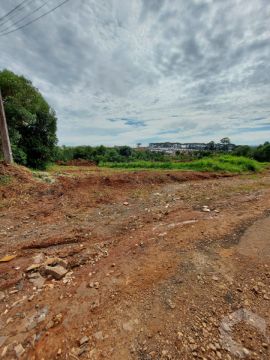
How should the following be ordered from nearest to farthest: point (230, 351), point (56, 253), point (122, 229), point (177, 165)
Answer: point (230, 351) → point (56, 253) → point (122, 229) → point (177, 165)

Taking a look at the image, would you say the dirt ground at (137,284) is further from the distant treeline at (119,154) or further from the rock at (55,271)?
the distant treeline at (119,154)

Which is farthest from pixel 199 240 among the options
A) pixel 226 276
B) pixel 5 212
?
pixel 5 212

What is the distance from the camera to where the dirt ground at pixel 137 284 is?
162 cm

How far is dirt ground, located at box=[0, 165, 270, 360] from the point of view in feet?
5.30

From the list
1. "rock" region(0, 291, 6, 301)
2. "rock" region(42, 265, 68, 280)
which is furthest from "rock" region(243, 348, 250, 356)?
"rock" region(0, 291, 6, 301)

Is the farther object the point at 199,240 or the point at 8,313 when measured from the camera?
the point at 199,240

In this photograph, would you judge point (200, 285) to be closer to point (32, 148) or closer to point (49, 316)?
point (49, 316)

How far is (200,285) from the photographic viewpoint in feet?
7.15

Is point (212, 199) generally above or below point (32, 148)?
below

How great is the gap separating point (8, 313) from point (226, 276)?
7.94 feet

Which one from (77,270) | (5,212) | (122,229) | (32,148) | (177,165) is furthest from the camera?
(177,165)

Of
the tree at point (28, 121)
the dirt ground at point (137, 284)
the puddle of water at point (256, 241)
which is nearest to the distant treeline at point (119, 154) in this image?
the tree at point (28, 121)

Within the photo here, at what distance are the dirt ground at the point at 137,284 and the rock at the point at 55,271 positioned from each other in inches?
1.3

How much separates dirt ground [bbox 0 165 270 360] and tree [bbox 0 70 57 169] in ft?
26.7
